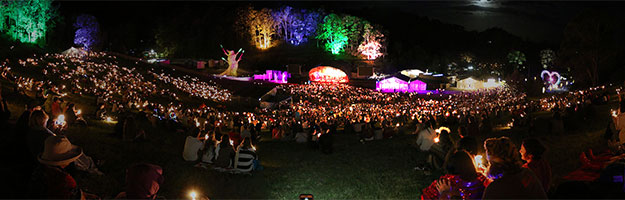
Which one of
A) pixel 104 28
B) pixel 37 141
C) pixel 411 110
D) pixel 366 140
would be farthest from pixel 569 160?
pixel 104 28

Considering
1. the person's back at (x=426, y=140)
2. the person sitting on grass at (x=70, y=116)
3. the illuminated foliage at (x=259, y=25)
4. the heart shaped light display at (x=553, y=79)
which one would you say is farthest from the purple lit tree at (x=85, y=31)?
the person's back at (x=426, y=140)

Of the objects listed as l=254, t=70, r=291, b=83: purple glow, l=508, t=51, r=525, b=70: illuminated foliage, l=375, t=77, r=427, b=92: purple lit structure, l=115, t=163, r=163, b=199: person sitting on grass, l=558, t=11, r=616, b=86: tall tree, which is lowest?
l=115, t=163, r=163, b=199: person sitting on grass

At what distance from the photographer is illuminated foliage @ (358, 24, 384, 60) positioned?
6366cm

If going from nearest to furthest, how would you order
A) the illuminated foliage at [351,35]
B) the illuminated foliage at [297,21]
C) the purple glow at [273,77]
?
the purple glow at [273,77]
the illuminated foliage at [351,35]
the illuminated foliage at [297,21]

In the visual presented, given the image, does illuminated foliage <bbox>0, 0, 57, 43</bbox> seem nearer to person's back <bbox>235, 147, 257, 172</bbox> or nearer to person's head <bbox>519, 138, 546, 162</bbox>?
person's back <bbox>235, 147, 257, 172</bbox>

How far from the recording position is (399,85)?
48875 mm

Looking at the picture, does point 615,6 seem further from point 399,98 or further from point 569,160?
point 569,160

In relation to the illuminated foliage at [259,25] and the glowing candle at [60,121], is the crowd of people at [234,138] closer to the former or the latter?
the glowing candle at [60,121]

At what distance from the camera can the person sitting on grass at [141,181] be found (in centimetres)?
527

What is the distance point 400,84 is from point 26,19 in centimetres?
3770

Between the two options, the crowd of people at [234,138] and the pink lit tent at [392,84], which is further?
the pink lit tent at [392,84]

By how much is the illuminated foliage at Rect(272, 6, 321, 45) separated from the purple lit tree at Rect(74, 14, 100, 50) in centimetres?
2879

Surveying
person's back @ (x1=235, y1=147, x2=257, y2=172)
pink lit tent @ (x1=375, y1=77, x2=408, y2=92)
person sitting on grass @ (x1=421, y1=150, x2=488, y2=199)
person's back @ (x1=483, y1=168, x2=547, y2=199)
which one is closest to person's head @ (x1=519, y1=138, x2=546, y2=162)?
person sitting on grass @ (x1=421, y1=150, x2=488, y2=199)

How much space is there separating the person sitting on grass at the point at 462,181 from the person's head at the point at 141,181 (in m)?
3.82
